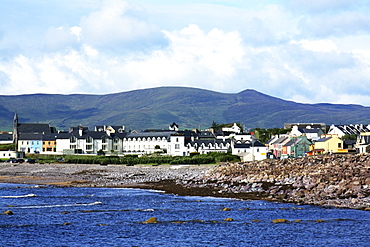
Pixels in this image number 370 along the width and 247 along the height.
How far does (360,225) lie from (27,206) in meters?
23.9

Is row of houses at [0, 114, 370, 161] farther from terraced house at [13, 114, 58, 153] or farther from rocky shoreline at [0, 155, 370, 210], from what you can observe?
rocky shoreline at [0, 155, 370, 210]

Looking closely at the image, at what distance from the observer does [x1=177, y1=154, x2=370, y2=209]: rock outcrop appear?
3962 centimetres

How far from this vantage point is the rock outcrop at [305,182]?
130 ft

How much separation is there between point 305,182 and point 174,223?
57.7ft

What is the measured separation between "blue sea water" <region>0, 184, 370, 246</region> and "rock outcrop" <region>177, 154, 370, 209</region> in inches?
118

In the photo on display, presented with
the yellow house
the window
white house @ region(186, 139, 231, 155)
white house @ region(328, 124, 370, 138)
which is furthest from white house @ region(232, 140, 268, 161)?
white house @ region(328, 124, 370, 138)

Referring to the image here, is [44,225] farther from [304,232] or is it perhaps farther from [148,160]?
[148,160]

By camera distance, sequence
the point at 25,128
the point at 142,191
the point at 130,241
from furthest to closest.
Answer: the point at 25,128
the point at 142,191
the point at 130,241

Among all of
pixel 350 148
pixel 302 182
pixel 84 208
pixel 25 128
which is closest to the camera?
pixel 84 208

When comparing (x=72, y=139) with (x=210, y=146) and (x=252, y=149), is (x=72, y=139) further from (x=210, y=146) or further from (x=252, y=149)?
(x=252, y=149)

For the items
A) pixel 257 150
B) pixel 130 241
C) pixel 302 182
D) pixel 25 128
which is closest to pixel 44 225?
pixel 130 241

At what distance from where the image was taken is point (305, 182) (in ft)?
152

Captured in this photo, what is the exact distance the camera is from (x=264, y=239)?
90.4ft

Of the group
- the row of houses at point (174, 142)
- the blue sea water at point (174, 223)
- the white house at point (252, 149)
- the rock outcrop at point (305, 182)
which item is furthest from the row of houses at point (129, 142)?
the blue sea water at point (174, 223)
